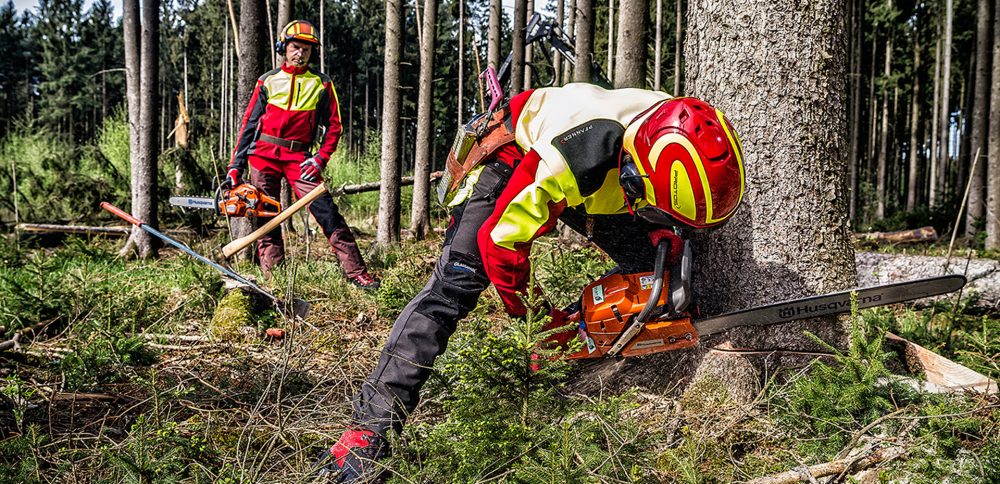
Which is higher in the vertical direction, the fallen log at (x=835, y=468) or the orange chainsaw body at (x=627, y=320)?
the orange chainsaw body at (x=627, y=320)

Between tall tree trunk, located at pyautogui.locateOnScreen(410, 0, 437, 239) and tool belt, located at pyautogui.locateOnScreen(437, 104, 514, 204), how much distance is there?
19.9ft

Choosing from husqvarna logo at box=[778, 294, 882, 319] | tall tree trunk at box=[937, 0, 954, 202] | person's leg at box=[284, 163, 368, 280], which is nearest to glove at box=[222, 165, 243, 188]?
person's leg at box=[284, 163, 368, 280]

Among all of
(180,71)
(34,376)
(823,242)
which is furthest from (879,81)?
(180,71)

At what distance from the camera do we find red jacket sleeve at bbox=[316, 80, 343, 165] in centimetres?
539

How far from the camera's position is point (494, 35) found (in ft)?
33.4

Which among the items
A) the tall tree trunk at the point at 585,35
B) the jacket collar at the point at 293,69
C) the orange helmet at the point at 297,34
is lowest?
the jacket collar at the point at 293,69

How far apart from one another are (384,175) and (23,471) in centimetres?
564

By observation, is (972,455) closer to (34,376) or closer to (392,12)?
(34,376)

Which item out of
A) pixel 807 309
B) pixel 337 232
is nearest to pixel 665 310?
pixel 807 309

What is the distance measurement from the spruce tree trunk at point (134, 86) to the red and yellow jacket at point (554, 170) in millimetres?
5581

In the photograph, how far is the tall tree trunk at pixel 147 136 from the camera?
6.39 meters

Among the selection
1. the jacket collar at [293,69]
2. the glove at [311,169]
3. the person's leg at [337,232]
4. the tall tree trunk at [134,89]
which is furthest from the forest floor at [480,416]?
the tall tree trunk at [134,89]

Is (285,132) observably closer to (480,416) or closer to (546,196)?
(546,196)

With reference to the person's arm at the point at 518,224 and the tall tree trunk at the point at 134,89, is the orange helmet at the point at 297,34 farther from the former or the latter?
the person's arm at the point at 518,224
